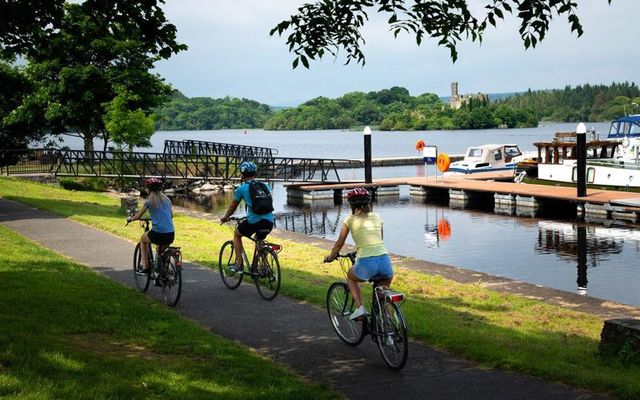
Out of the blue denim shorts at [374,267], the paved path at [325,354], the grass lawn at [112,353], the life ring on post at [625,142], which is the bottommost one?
the paved path at [325,354]

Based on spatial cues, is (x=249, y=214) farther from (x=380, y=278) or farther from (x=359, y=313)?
(x=380, y=278)

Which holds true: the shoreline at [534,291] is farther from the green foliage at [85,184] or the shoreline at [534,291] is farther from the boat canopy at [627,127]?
the boat canopy at [627,127]

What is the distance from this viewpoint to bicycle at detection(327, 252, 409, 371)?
8195 millimetres

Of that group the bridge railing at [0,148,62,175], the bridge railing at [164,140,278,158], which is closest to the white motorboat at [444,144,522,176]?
the bridge railing at [164,140,278,158]

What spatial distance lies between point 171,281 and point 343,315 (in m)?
3.38

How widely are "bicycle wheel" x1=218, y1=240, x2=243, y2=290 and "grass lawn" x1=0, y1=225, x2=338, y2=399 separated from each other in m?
1.51

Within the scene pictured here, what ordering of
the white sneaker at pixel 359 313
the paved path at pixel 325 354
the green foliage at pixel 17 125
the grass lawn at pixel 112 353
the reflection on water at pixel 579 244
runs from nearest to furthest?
the grass lawn at pixel 112 353
the paved path at pixel 325 354
the white sneaker at pixel 359 313
the reflection on water at pixel 579 244
the green foliage at pixel 17 125

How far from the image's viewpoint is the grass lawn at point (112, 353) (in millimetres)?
7312

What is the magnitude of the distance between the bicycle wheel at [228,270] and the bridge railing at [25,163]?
36.6 m

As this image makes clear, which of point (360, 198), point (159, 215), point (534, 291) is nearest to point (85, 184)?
point (534, 291)

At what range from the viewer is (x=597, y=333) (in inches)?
445

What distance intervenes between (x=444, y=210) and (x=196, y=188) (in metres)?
20.6

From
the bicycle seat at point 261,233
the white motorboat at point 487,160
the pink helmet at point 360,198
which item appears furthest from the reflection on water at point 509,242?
the pink helmet at point 360,198

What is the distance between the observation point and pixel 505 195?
42.5 metres
